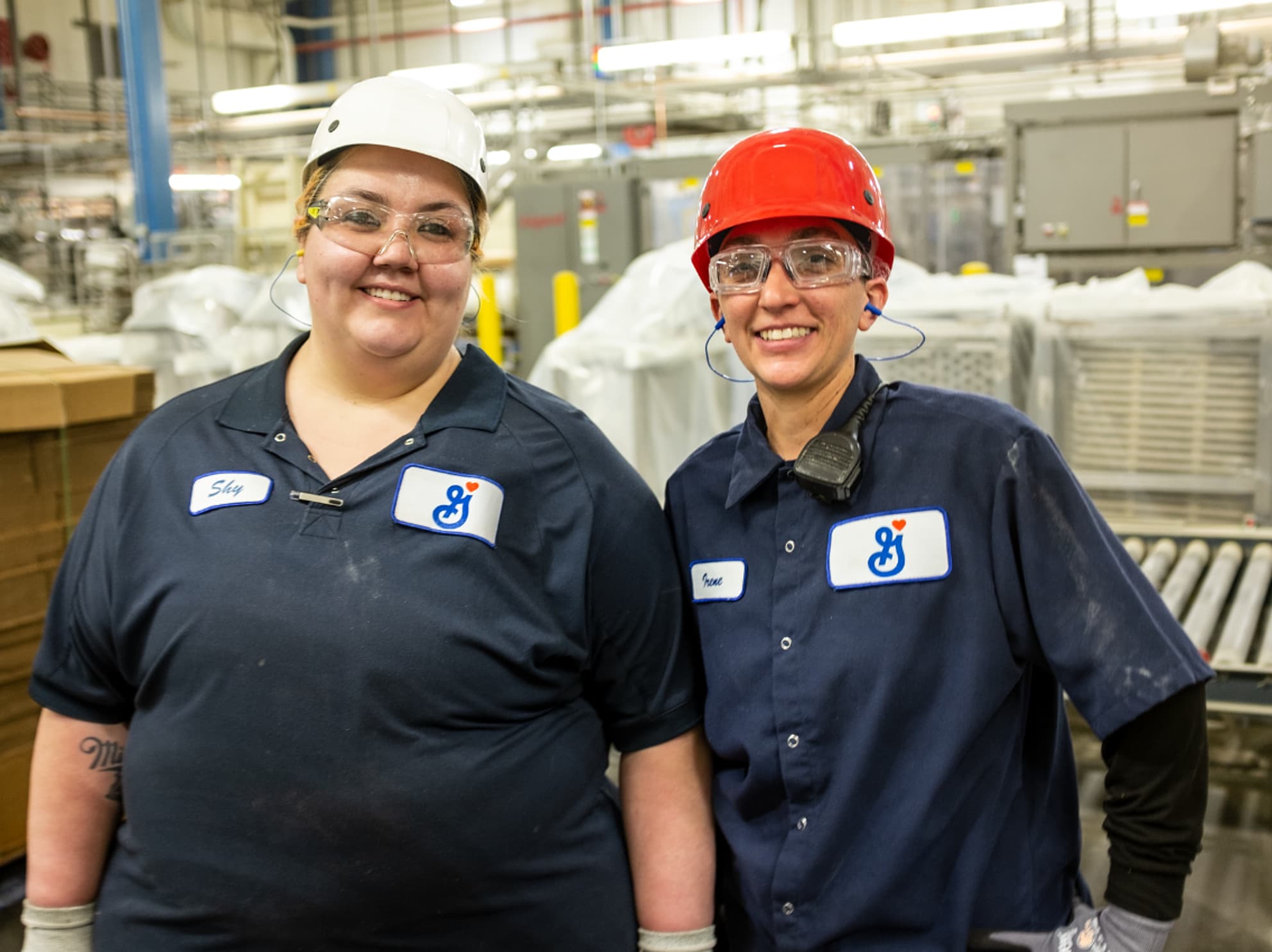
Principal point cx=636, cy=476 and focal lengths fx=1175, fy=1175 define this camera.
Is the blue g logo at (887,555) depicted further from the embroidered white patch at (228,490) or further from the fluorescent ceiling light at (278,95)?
the fluorescent ceiling light at (278,95)

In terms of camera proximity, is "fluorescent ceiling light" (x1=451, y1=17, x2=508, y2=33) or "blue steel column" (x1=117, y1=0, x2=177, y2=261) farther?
"fluorescent ceiling light" (x1=451, y1=17, x2=508, y2=33)

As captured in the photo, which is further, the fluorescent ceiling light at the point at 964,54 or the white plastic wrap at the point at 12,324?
the fluorescent ceiling light at the point at 964,54

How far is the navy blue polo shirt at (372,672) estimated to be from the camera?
4.42ft

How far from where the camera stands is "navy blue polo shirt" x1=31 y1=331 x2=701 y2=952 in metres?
1.35

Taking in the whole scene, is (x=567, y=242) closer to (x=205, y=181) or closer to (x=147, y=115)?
(x=147, y=115)

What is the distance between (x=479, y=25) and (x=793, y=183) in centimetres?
1577

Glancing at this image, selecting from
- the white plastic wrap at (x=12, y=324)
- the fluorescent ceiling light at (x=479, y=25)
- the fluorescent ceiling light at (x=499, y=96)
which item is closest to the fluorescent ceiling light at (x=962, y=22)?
the fluorescent ceiling light at (x=499, y=96)

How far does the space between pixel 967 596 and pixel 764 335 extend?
15.5 inches

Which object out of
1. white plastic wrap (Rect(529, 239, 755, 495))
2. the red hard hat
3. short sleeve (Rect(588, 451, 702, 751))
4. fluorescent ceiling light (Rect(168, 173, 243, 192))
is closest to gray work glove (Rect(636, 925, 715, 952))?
Result: short sleeve (Rect(588, 451, 702, 751))

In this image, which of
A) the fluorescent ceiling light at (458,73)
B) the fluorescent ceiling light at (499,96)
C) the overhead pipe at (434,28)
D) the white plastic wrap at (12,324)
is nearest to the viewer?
the white plastic wrap at (12,324)

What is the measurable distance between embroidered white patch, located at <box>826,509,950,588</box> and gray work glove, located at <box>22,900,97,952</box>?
104 cm

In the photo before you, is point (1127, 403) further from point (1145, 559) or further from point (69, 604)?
point (69, 604)

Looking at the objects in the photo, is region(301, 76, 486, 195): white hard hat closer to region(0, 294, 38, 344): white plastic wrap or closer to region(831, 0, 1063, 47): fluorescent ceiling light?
region(0, 294, 38, 344): white plastic wrap

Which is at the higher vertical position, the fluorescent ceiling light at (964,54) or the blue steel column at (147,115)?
the fluorescent ceiling light at (964,54)
